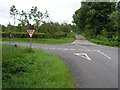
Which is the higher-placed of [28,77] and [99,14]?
[99,14]

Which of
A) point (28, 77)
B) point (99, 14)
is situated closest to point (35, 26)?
point (99, 14)

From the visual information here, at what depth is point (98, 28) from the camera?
61594 mm

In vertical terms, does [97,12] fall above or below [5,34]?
above

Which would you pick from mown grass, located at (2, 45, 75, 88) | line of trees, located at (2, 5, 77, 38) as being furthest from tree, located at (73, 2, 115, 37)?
mown grass, located at (2, 45, 75, 88)

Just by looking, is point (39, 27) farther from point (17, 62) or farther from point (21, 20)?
point (17, 62)

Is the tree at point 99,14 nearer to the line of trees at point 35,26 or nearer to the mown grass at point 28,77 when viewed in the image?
the line of trees at point 35,26

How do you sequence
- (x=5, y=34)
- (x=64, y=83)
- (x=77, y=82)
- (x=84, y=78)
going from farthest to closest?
(x=5, y=34) < (x=84, y=78) < (x=77, y=82) < (x=64, y=83)

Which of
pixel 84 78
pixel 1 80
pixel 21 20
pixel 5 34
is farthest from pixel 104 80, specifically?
pixel 21 20

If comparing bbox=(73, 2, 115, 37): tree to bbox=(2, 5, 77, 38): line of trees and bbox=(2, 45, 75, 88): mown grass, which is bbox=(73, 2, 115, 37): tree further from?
bbox=(2, 45, 75, 88): mown grass

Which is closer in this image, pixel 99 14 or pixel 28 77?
pixel 28 77

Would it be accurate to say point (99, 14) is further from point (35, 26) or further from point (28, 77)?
point (28, 77)

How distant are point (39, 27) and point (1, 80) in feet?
162

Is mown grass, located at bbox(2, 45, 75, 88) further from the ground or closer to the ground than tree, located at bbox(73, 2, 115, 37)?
closer to the ground

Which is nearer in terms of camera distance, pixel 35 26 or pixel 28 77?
pixel 28 77
